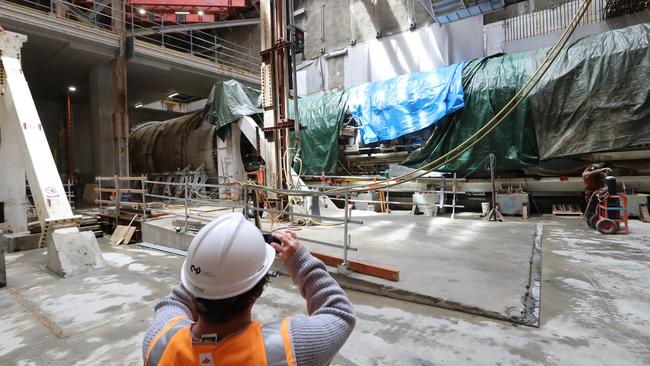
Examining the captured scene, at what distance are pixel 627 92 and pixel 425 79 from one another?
430 centimetres

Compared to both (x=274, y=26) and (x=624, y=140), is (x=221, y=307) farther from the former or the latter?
(x=624, y=140)

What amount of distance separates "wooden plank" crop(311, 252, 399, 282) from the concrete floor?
10.2 inches

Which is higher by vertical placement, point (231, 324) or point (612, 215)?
point (231, 324)

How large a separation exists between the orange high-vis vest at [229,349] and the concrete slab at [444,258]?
2486mm

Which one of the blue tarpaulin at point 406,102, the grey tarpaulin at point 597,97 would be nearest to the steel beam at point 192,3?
the blue tarpaulin at point 406,102

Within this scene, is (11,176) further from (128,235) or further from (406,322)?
(406,322)

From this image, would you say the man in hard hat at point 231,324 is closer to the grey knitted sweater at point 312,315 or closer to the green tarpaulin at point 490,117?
the grey knitted sweater at point 312,315

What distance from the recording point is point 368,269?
12.1ft

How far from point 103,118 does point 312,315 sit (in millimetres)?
13618

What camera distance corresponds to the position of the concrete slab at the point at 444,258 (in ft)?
9.94

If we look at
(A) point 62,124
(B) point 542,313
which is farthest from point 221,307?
(A) point 62,124

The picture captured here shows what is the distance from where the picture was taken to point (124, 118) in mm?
12000

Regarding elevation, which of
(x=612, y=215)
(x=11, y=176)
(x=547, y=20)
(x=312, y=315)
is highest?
(x=547, y=20)

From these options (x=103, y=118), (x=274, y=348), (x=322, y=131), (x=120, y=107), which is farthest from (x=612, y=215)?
(x=103, y=118)
